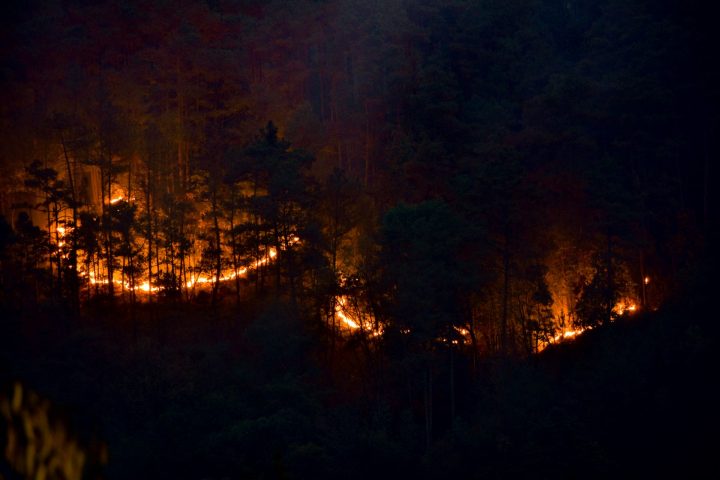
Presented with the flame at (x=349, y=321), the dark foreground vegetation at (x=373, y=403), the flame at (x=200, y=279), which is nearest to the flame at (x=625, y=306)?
the dark foreground vegetation at (x=373, y=403)

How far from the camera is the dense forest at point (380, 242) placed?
2166cm

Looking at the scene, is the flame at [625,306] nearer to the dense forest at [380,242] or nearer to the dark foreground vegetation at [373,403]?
the dense forest at [380,242]

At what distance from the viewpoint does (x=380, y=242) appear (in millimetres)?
27312

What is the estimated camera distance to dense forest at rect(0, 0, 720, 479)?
21.7 m

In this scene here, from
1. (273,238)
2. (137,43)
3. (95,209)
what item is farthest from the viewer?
(137,43)

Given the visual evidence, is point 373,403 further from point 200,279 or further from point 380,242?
point 200,279

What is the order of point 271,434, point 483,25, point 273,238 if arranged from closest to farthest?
point 271,434
point 273,238
point 483,25

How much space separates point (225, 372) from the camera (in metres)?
24.5

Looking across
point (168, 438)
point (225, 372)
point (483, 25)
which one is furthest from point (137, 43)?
point (168, 438)

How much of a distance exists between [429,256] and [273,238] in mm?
7452

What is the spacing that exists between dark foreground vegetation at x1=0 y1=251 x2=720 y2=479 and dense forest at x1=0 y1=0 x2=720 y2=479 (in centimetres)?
9

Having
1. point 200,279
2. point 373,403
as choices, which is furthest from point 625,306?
point 200,279

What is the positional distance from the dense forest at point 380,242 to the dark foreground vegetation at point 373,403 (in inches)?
3.6

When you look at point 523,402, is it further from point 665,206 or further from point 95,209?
point 95,209
